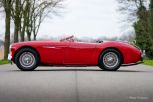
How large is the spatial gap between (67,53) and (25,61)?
4.37 feet

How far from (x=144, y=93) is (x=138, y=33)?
75721 millimetres

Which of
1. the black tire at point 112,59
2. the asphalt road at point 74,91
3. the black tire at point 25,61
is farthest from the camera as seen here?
the black tire at point 112,59

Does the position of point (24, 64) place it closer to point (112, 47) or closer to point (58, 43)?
point (58, 43)

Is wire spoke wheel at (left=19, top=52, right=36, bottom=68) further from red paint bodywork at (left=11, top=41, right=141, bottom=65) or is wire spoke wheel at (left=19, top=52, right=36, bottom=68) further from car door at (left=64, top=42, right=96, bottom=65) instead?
car door at (left=64, top=42, right=96, bottom=65)

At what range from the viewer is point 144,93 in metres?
8.27

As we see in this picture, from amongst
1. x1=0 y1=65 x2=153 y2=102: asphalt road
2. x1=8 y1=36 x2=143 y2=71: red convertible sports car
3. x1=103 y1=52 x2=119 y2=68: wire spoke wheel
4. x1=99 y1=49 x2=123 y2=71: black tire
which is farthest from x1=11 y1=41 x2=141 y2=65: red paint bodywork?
x1=0 y1=65 x2=153 y2=102: asphalt road

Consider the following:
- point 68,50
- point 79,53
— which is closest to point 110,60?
point 79,53

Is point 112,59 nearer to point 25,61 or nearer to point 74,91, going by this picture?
point 25,61

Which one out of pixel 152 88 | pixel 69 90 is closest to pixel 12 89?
pixel 69 90

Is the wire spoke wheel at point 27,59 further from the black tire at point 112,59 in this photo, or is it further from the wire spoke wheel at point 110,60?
the wire spoke wheel at point 110,60

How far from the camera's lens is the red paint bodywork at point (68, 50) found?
15.1 metres

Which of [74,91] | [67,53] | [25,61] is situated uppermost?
[67,53]

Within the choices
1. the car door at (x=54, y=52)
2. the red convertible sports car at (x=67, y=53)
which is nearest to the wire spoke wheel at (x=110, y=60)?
the red convertible sports car at (x=67, y=53)

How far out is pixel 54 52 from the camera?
49.9 feet
